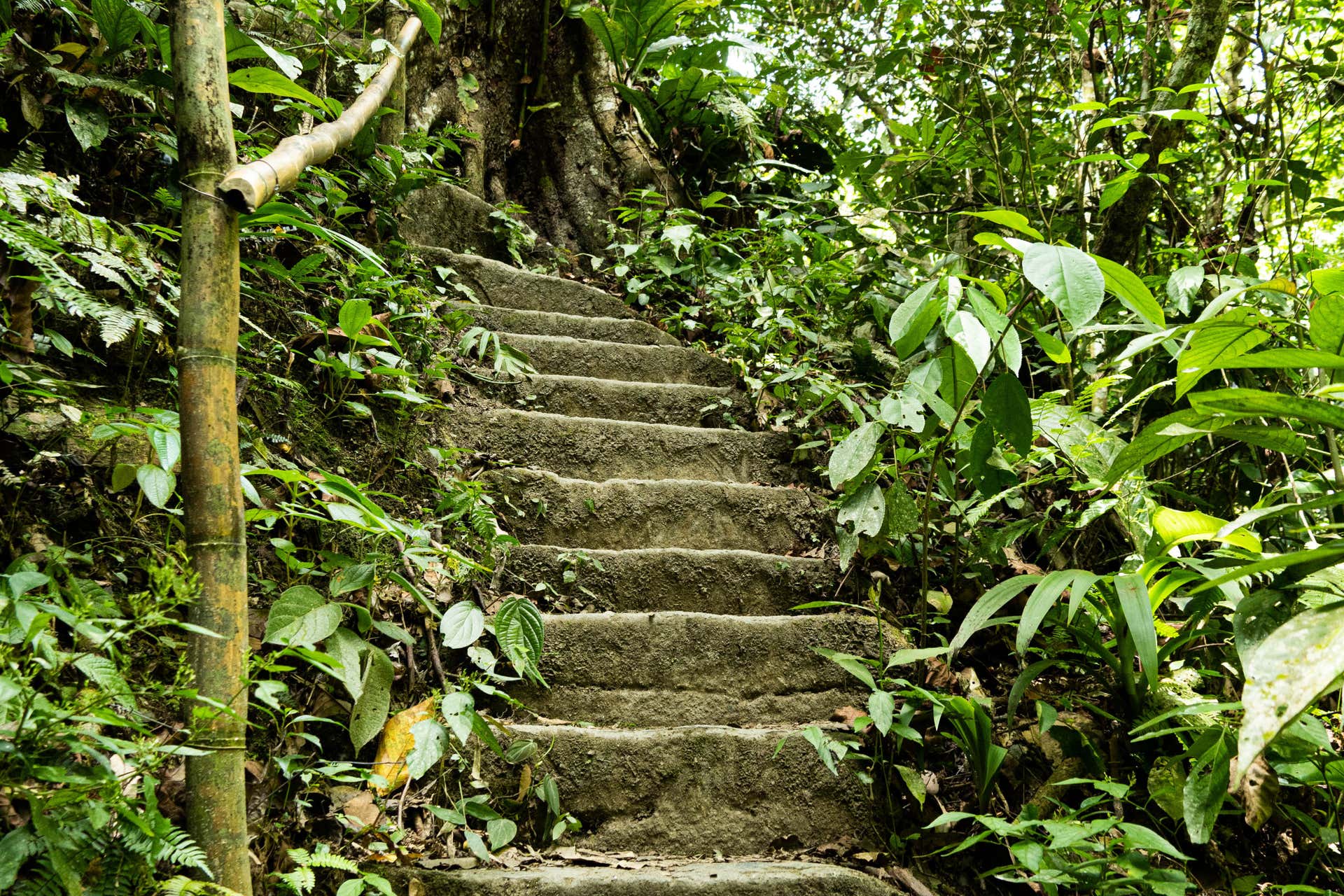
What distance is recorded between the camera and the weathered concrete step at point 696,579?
2.36 metres

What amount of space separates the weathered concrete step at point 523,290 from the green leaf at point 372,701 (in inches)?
88.4

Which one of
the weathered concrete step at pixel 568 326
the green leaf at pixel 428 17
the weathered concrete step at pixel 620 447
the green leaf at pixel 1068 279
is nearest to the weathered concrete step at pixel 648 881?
the green leaf at pixel 1068 279

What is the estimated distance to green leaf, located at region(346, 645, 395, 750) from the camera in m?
1.54

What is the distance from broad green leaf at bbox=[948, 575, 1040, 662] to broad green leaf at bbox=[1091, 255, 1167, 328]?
67 centimetres

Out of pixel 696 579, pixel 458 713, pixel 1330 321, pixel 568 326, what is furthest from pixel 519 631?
pixel 568 326

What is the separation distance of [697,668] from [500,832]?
697 mm

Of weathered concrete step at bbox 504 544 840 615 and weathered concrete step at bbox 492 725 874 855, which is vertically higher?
weathered concrete step at bbox 504 544 840 615

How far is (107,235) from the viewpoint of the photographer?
5.32 feet

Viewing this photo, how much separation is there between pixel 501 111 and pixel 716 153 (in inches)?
52.2

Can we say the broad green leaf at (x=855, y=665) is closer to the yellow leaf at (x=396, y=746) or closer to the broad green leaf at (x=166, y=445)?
the yellow leaf at (x=396, y=746)

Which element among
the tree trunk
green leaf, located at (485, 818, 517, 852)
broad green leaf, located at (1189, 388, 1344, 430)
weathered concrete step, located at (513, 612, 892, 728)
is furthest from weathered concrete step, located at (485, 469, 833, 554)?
the tree trunk

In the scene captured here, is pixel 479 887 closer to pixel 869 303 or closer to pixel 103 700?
pixel 103 700

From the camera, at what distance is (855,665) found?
6.37 feet

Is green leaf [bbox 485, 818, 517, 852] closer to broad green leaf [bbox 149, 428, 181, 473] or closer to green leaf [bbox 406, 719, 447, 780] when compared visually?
green leaf [bbox 406, 719, 447, 780]
